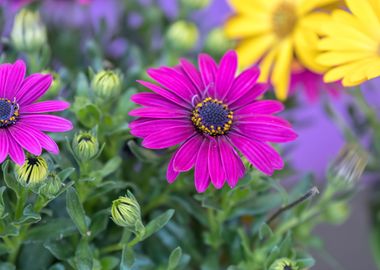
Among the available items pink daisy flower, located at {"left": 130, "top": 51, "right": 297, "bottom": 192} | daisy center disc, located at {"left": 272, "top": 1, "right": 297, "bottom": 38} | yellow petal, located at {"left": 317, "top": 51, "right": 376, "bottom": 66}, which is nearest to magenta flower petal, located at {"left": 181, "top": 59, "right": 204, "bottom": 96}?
pink daisy flower, located at {"left": 130, "top": 51, "right": 297, "bottom": 192}

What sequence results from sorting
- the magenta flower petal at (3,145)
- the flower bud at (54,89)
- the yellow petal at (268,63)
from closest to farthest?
1. the magenta flower petal at (3,145)
2. the flower bud at (54,89)
3. the yellow petal at (268,63)

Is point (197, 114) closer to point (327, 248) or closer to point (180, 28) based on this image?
point (180, 28)

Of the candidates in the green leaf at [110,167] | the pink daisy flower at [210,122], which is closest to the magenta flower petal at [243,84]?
the pink daisy flower at [210,122]

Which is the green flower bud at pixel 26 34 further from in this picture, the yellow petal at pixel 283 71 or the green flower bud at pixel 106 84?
the yellow petal at pixel 283 71

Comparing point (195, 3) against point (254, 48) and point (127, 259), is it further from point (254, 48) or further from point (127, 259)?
point (127, 259)

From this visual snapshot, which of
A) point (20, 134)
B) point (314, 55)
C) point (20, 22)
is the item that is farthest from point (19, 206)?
point (314, 55)

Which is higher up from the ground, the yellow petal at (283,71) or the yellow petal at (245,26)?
the yellow petal at (245,26)
